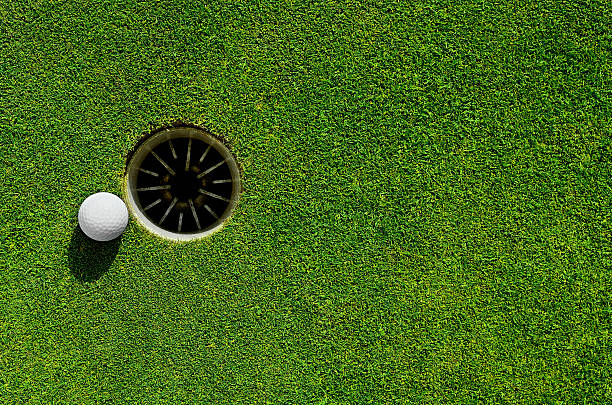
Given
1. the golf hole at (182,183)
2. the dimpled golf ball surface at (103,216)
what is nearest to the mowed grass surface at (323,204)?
the golf hole at (182,183)

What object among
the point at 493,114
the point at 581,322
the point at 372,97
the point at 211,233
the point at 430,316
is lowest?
the point at 581,322

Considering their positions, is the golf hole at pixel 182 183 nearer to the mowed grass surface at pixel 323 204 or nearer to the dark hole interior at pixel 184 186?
the dark hole interior at pixel 184 186

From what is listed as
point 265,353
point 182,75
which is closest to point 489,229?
point 265,353

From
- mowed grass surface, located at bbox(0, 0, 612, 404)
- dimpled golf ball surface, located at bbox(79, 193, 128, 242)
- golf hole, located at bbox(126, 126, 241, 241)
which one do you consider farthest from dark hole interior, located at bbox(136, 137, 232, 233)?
dimpled golf ball surface, located at bbox(79, 193, 128, 242)

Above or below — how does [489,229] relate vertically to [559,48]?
below

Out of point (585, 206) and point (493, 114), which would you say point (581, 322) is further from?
point (493, 114)

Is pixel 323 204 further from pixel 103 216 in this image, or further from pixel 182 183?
pixel 103 216

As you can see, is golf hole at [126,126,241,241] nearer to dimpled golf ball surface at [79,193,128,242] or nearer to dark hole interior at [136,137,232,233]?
dark hole interior at [136,137,232,233]
